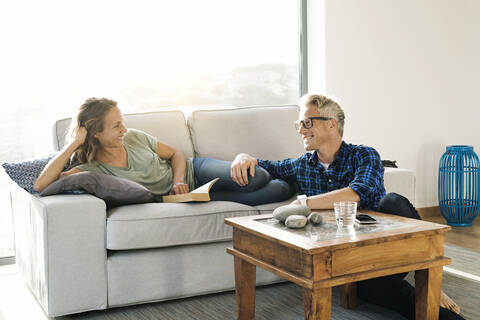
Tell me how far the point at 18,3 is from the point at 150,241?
1.81 meters

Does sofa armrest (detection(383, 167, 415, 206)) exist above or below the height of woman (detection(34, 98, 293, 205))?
below

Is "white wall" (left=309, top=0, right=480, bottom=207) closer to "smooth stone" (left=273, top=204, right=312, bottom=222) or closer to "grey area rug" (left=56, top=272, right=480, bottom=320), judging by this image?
"grey area rug" (left=56, top=272, right=480, bottom=320)

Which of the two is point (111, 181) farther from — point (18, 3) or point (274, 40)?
point (274, 40)

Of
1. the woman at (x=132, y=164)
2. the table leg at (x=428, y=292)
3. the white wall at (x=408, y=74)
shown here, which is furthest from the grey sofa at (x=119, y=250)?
the white wall at (x=408, y=74)

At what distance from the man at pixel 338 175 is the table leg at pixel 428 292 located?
0.09m

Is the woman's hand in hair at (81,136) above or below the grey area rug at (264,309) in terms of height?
above

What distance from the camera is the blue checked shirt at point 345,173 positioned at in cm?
231

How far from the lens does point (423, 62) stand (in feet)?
14.7

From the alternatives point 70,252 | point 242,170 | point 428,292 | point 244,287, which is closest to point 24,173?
point 70,252

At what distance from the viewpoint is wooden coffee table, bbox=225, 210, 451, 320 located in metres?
1.68

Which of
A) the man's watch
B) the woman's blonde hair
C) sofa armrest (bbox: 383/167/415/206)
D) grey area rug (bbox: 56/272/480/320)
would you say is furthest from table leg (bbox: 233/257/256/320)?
sofa armrest (bbox: 383/167/415/206)

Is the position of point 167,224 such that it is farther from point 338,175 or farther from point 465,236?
point 465,236

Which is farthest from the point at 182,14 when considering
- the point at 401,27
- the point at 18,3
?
the point at 401,27

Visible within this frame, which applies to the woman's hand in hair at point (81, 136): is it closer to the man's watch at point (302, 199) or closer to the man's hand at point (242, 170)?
the man's hand at point (242, 170)
